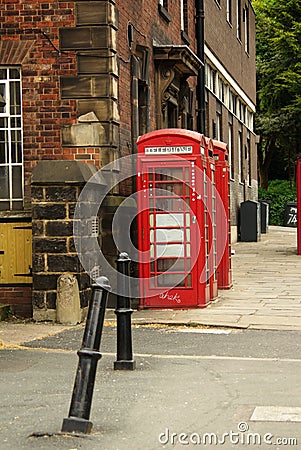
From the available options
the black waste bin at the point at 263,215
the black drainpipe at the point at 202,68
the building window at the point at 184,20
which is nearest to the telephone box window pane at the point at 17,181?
the building window at the point at 184,20

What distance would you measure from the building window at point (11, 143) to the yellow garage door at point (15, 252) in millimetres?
705

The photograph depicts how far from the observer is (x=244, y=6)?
3603cm

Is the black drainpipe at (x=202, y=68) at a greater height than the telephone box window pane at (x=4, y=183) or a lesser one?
greater

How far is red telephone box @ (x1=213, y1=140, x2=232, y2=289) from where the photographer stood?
15.9 m

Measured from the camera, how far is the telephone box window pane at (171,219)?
13328 millimetres

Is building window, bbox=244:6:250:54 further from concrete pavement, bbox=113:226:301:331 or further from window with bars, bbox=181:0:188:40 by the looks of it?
concrete pavement, bbox=113:226:301:331

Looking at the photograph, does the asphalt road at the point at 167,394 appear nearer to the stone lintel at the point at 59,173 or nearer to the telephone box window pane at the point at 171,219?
the stone lintel at the point at 59,173

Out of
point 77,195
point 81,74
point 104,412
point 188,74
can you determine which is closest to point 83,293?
point 77,195

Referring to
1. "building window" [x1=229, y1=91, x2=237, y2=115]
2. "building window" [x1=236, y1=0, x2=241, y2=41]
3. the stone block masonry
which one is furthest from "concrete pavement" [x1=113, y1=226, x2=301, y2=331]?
"building window" [x1=236, y1=0, x2=241, y2=41]

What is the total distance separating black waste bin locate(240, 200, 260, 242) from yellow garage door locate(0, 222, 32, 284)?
1869 cm

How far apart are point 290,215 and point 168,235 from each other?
99.8 feet

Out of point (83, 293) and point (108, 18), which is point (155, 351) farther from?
point (108, 18)

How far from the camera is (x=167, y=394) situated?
7750mm

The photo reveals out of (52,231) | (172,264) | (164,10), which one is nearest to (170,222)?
(172,264)
